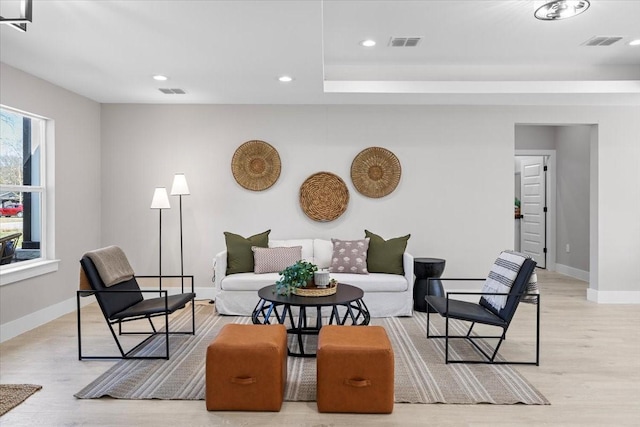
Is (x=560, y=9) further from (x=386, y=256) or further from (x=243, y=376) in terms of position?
(x=243, y=376)

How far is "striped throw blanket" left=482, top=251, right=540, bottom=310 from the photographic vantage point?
354cm

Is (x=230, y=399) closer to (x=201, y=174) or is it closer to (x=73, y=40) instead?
(x=73, y=40)

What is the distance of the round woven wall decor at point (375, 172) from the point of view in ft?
18.7

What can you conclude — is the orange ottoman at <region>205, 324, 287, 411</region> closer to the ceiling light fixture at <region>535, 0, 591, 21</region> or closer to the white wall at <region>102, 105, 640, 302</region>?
the white wall at <region>102, 105, 640, 302</region>

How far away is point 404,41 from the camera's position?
425 centimetres

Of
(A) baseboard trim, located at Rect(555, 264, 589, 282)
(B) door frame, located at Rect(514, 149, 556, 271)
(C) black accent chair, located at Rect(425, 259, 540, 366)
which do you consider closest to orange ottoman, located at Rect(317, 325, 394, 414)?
(C) black accent chair, located at Rect(425, 259, 540, 366)

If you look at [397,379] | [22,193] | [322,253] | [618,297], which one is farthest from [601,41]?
[22,193]

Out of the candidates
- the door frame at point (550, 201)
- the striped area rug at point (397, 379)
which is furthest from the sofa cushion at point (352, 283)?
the door frame at point (550, 201)

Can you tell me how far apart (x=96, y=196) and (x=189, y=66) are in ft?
8.39

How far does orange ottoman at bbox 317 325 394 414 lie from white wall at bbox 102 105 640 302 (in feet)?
10.2

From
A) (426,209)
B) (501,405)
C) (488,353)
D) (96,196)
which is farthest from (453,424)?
(96,196)

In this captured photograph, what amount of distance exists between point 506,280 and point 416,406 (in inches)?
54.3

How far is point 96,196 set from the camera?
5.66 metres

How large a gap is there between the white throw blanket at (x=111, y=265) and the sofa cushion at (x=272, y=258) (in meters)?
1.46
